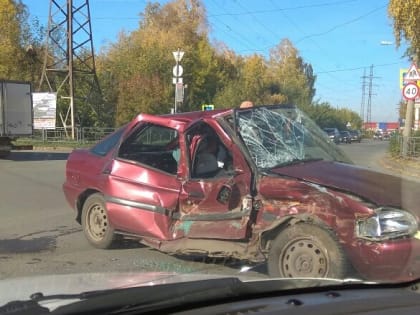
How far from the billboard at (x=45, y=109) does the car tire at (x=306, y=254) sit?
3177cm

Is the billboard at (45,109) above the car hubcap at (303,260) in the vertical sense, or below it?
above

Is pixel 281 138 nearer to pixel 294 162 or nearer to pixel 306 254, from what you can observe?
pixel 294 162

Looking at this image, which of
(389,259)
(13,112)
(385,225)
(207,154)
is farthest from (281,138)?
(13,112)

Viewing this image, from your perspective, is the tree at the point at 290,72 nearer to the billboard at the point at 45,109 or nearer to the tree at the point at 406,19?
the billboard at the point at 45,109

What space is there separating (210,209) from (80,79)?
120 feet

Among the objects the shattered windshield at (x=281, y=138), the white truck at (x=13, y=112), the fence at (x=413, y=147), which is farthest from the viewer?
the fence at (x=413, y=147)

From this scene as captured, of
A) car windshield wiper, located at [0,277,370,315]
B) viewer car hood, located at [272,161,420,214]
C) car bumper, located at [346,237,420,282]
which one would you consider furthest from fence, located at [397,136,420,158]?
car windshield wiper, located at [0,277,370,315]

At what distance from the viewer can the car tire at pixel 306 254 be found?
5.02 m

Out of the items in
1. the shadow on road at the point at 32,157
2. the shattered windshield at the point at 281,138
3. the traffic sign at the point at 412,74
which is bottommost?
the shadow on road at the point at 32,157

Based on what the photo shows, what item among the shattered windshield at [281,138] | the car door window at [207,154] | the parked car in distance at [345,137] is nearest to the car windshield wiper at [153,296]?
the shattered windshield at [281,138]

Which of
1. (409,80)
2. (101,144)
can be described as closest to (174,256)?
(101,144)

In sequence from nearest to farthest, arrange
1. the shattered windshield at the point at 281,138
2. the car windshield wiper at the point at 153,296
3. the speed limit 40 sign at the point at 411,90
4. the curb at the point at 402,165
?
1. the car windshield wiper at the point at 153,296
2. the shattered windshield at the point at 281,138
3. the curb at the point at 402,165
4. the speed limit 40 sign at the point at 411,90

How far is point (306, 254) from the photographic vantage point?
5.18 metres

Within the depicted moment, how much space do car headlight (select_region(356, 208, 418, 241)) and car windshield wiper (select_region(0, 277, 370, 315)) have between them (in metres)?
1.76
